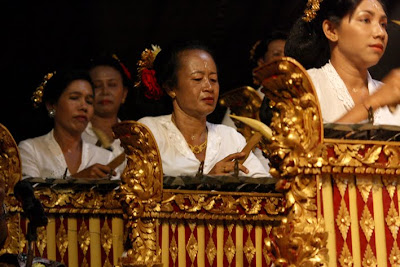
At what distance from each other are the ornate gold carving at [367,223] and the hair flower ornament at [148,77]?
62.8 inches

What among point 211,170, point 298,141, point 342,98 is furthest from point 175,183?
point 298,141

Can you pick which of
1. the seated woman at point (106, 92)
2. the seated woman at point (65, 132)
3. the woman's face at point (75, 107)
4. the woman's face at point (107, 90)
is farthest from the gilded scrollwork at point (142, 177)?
the woman's face at point (107, 90)

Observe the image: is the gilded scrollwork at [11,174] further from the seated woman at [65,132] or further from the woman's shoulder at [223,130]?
the woman's shoulder at [223,130]


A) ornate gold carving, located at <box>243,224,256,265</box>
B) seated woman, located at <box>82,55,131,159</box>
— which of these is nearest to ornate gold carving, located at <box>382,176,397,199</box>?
ornate gold carving, located at <box>243,224,256,265</box>

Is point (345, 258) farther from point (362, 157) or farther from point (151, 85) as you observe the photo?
point (151, 85)

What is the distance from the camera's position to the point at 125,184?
2584 millimetres

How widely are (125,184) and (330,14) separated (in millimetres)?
779

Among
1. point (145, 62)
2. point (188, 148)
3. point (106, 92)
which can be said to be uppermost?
point (106, 92)

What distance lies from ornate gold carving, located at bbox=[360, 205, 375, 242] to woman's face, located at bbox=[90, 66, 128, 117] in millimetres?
2713

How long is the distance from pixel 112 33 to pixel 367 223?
321cm

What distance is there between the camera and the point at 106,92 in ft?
14.7

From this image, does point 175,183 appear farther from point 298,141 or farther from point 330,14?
point 298,141

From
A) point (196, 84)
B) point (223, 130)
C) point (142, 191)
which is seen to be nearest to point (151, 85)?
point (196, 84)

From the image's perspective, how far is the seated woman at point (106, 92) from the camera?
441 centimetres
